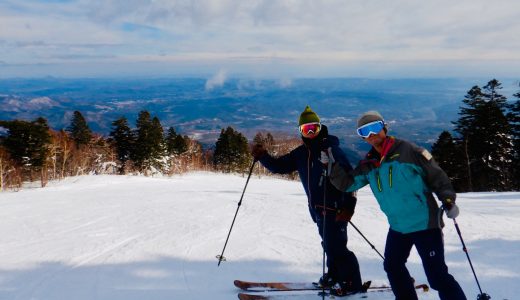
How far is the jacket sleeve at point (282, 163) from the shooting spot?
15.3 feet

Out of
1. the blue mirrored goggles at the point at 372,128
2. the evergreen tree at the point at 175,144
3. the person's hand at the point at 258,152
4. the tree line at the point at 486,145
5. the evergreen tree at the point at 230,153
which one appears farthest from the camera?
the evergreen tree at the point at 175,144

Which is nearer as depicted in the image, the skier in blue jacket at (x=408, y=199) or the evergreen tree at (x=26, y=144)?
the skier in blue jacket at (x=408, y=199)

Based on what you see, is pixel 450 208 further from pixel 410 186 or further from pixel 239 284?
pixel 239 284

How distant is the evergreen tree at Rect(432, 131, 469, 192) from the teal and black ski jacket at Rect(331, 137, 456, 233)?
110ft

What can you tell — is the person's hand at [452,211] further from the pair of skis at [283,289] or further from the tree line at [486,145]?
the tree line at [486,145]

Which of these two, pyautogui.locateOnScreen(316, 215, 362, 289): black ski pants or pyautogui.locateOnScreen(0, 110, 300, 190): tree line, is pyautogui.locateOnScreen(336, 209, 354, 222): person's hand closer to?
pyautogui.locateOnScreen(316, 215, 362, 289): black ski pants

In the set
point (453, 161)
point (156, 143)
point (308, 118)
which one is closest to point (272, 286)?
point (308, 118)

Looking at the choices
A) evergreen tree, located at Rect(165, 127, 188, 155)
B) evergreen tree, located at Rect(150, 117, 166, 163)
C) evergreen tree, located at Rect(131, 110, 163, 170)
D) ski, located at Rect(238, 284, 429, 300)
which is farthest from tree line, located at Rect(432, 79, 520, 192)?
evergreen tree, located at Rect(165, 127, 188, 155)

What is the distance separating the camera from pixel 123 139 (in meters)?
46.4

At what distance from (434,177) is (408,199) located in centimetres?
31

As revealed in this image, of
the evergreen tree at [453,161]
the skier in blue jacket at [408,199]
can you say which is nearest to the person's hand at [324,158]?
the skier in blue jacket at [408,199]

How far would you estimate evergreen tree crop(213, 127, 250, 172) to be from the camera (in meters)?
51.9

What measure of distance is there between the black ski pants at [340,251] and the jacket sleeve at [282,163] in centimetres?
76

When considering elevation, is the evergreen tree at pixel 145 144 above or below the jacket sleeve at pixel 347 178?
above
